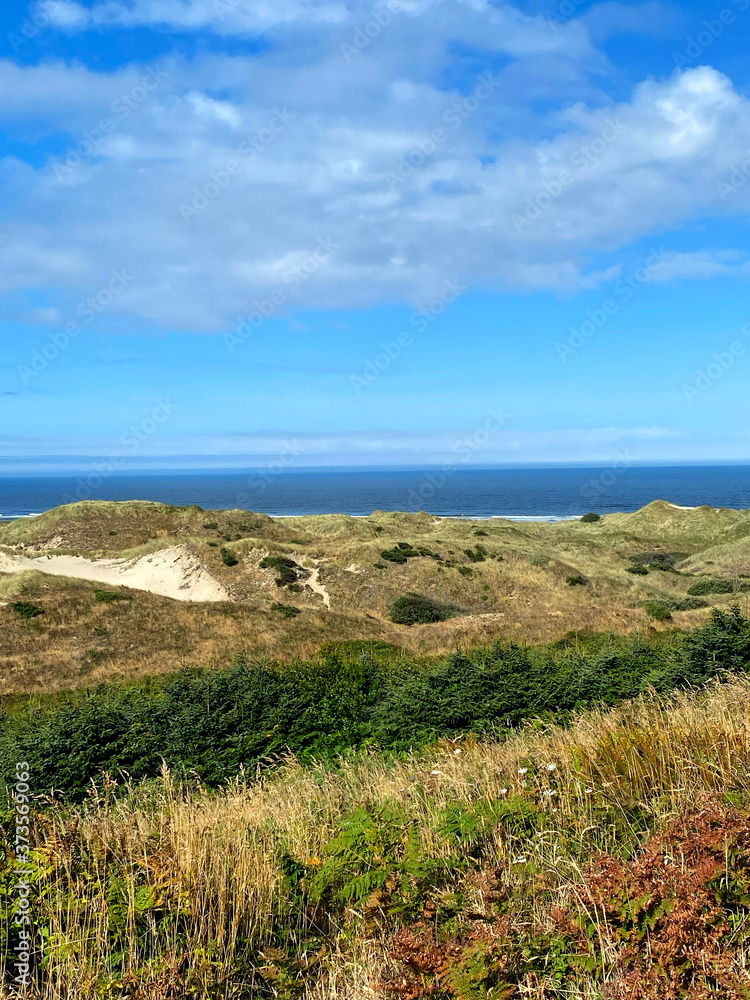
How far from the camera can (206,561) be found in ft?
151

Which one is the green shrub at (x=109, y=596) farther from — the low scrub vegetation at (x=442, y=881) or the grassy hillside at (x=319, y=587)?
the low scrub vegetation at (x=442, y=881)

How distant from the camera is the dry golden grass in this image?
14.2 ft

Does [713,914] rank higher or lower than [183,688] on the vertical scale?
higher

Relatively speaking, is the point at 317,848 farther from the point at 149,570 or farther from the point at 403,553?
the point at 403,553

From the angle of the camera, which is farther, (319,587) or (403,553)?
(403,553)

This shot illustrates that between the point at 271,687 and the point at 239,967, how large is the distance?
10.6 metres

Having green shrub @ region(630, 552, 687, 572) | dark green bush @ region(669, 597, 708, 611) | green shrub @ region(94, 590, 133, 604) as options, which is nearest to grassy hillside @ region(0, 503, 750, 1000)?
green shrub @ region(94, 590, 133, 604)

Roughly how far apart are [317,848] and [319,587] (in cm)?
3780

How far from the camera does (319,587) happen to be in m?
43.6

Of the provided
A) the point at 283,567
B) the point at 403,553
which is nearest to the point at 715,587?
the point at 403,553

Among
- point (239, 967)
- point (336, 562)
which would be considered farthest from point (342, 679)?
point (336, 562)

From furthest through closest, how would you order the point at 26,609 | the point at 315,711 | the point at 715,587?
the point at 715,587
the point at 26,609
the point at 315,711

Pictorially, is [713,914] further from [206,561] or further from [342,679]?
[206,561]

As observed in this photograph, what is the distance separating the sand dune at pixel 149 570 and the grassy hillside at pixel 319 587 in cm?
75
